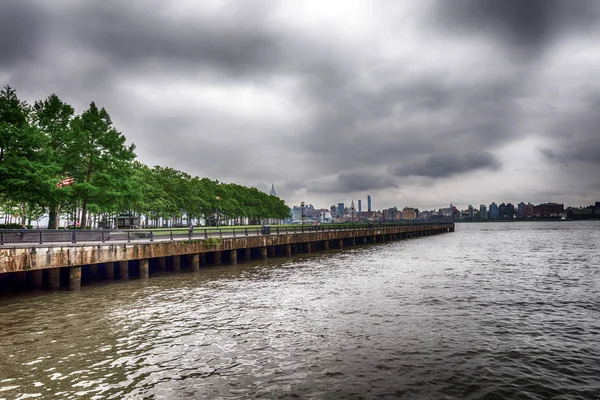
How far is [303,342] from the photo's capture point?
12.9m

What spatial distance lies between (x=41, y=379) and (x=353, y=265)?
1141 inches

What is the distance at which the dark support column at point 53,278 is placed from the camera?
875 inches

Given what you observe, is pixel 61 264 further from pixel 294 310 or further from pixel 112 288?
pixel 294 310

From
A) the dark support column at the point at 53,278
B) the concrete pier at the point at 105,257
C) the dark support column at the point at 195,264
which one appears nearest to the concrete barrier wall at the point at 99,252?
the concrete pier at the point at 105,257

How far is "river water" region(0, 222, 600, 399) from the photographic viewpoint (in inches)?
369

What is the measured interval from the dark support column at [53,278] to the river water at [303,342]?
5.07 feet

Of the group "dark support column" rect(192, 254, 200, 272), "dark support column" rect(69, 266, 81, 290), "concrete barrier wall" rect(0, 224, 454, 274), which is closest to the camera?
"concrete barrier wall" rect(0, 224, 454, 274)

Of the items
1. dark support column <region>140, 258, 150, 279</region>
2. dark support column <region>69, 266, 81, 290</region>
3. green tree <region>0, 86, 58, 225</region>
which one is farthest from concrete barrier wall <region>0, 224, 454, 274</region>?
green tree <region>0, 86, 58, 225</region>

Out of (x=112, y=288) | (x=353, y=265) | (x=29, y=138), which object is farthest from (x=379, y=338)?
(x=29, y=138)

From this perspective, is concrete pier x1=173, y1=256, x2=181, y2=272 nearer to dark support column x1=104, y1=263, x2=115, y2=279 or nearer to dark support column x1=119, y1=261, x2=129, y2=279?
dark support column x1=119, y1=261, x2=129, y2=279

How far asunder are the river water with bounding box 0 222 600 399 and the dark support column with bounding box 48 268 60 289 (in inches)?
60.8

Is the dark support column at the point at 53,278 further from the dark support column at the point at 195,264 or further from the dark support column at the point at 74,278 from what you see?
Result: the dark support column at the point at 195,264

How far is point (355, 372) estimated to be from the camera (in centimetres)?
1030

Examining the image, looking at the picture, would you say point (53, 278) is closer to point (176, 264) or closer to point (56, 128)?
point (176, 264)
